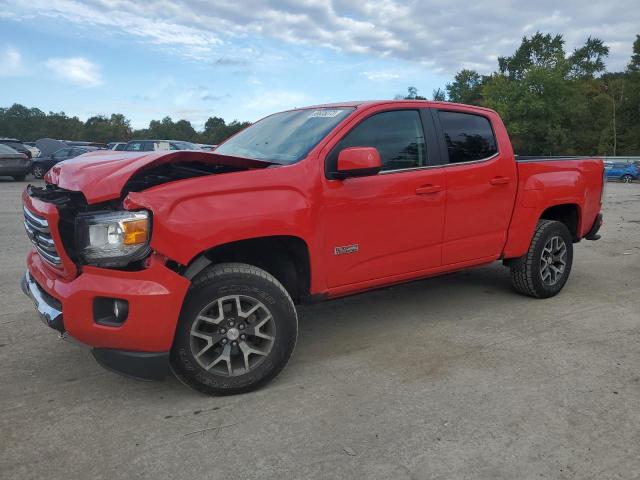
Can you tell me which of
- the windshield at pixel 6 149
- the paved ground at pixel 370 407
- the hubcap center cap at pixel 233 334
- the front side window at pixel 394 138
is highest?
the front side window at pixel 394 138

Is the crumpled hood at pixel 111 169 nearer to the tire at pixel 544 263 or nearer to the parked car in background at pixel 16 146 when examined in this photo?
the tire at pixel 544 263

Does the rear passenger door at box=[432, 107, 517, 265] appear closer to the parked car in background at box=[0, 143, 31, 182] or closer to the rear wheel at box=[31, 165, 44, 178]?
the parked car in background at box=[0, 143, 31, 182]

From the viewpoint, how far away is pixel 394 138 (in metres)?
4.07

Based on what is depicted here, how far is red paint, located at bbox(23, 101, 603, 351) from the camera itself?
2.89 meters

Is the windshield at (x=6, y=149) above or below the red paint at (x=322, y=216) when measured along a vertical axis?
above

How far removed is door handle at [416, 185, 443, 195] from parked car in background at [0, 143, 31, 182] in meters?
19.7

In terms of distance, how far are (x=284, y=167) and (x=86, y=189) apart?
3.88 ft

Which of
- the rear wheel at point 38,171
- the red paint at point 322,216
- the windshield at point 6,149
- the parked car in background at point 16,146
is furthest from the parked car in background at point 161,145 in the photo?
the red paint at point 322,216

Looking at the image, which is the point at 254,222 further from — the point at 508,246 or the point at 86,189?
the point at 508,246

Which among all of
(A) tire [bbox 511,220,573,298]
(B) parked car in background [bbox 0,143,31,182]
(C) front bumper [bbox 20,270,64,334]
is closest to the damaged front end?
(C) front bumper [bbox 20,270,64,334]

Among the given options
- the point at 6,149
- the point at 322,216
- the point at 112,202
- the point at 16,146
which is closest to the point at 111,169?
the point at 112,202

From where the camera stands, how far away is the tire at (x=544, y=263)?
16.6 feet

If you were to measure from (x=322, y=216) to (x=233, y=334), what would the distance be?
3.17 ft

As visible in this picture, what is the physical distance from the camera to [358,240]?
3.73 m
